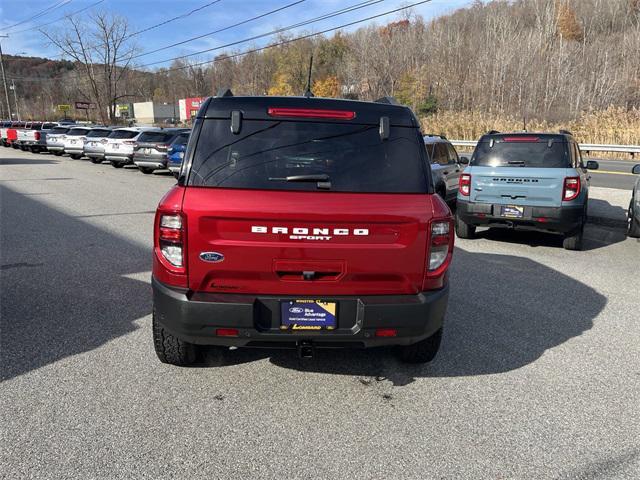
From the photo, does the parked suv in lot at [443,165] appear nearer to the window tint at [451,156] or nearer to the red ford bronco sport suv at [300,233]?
the window tint at [451,156]

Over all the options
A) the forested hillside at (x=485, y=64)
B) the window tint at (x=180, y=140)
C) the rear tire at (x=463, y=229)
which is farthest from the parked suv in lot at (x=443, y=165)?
the forested hillside at (x=485, y=64)

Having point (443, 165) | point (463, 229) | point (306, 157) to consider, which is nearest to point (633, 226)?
point (463, 229)

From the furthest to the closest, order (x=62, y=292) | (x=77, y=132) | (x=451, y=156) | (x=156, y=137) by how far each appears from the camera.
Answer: (x=77, y=132), (x=156, y=137), (x=451, y=156), (x=62, y=292)

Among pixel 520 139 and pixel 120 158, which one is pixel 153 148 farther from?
pixel 520 139

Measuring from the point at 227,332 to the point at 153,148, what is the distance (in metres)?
17.3

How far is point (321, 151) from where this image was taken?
3277 mm

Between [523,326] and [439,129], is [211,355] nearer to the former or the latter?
[523,326]

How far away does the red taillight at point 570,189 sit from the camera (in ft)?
24.8

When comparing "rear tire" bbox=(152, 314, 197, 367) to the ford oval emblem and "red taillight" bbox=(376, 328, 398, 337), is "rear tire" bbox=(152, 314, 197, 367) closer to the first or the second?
the ford oval emblem

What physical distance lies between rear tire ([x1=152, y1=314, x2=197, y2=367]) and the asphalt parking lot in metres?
0.10

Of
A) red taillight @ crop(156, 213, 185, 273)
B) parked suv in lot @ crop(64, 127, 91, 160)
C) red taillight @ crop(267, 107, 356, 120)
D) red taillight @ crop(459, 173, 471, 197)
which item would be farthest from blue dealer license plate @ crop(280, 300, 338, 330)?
parked suv in lot @ crop(64, 127, 91, 160)

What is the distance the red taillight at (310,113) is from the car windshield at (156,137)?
17.1 metres

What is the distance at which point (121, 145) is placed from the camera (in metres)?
22.0

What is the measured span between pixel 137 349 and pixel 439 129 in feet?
112
